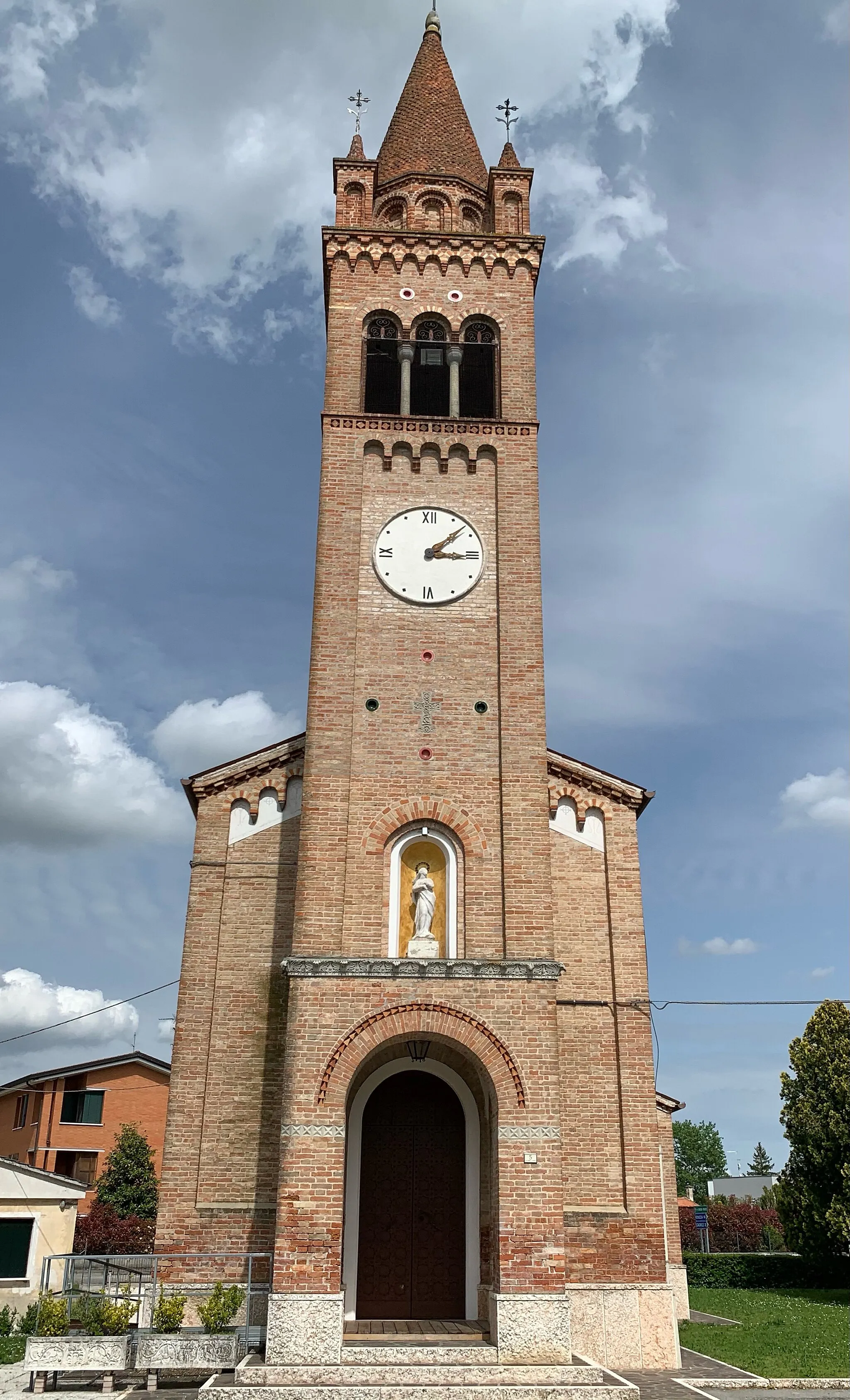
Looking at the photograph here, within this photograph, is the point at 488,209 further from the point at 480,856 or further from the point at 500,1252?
the point at 500,1252

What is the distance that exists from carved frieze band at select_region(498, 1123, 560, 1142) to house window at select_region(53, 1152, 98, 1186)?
2874 centimetres

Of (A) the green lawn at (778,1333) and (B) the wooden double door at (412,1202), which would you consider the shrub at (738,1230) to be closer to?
(A) the green lawn at (778,1333)

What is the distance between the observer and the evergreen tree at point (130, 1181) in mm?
34281

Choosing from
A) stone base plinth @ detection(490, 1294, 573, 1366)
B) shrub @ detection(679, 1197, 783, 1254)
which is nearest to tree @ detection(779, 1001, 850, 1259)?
stone base plinth @ detection(490, 1294, 573, 1366)

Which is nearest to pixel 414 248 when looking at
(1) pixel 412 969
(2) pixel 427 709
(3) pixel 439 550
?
(3) pixel 439 550

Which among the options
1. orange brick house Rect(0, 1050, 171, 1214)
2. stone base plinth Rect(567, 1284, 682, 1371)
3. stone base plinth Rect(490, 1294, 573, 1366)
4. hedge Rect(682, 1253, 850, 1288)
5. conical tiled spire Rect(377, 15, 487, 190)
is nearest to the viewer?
stone base plinth Rect(490, 1294, 573, 1366)

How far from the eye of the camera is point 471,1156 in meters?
16.2

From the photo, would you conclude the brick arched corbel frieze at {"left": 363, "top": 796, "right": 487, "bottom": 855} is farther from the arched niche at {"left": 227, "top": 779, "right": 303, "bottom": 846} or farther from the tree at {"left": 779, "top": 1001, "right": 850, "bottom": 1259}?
the tree at {"left": 779, "top": 1001, "right": 850, "bottom": 1259}

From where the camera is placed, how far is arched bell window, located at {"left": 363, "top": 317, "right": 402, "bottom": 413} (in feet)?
65.4

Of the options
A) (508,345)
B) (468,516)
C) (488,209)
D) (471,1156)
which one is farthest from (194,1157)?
(488,209)

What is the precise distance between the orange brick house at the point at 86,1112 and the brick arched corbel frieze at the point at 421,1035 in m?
25.6

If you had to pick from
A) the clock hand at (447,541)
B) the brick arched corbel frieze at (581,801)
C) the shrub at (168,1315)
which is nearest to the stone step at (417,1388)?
the shrub at (168,1315)

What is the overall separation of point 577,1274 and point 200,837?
29.9ft

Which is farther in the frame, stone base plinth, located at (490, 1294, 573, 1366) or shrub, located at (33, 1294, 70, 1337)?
shrub, located at (33, 1294, 70, 1337)
